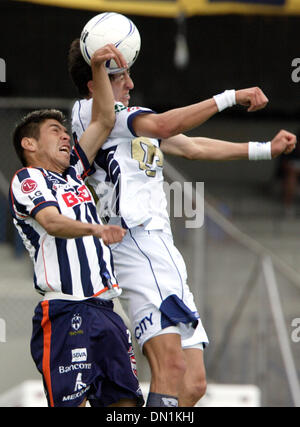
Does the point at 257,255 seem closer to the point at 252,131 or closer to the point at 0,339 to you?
the point at 0,339

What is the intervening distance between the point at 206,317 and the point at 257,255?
789mm

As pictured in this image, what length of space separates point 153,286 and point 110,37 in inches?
50.2

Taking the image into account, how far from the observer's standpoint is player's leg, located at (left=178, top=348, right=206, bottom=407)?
4.73 metres

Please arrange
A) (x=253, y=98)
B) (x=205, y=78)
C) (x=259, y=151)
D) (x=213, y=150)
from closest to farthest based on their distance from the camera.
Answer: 1. (x=253, y=98)
2. (x=259, y=151)
3. (x=213, y=150)
4. (x=205, y=78)

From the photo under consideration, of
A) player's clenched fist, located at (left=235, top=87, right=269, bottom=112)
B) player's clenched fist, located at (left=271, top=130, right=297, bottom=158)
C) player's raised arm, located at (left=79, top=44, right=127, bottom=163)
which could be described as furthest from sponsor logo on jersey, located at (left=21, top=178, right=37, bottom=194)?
player's clenched fist, located at (left=271, top=130, right=297, bottom=158)

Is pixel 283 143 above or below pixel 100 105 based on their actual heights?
below

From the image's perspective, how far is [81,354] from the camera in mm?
4449

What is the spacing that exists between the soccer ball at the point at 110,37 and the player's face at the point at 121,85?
0.21 feet

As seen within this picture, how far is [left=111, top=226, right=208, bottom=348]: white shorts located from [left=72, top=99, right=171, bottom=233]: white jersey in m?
0.10

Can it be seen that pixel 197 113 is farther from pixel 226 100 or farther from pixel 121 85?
pixel 121 85

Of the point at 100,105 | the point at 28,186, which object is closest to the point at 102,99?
the point at 100,105

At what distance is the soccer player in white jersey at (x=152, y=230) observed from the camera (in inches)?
179
